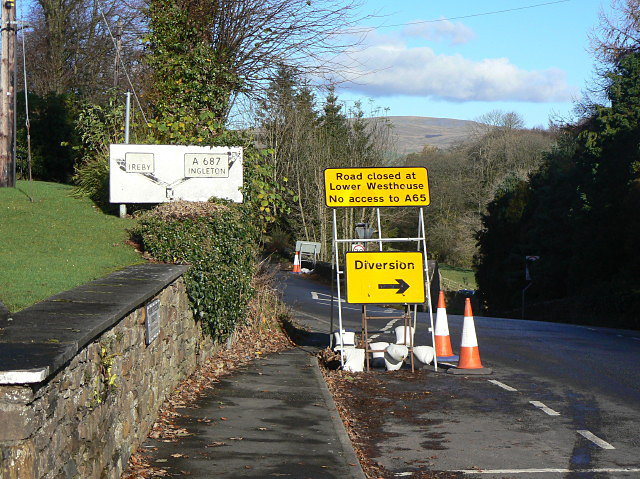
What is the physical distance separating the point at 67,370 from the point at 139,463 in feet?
6.90

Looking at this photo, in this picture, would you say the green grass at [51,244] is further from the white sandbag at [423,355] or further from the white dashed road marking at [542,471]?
the white sandbag at [423,355]

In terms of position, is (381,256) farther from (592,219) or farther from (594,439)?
(592,219)

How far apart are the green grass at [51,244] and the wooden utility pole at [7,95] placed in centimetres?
72

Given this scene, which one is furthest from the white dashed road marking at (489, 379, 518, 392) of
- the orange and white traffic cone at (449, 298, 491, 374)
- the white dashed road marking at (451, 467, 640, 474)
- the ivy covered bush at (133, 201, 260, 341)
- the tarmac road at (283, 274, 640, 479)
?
the white dashed road marking at (451, 467, 640, 474)

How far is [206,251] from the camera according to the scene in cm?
1094

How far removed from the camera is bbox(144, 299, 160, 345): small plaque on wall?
7113mm

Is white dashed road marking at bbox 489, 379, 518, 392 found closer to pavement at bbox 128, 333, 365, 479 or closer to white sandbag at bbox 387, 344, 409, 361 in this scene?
white sandbag at bbox 387, 344, 409, 361

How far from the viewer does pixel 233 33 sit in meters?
19.3

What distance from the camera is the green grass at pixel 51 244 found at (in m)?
7.60

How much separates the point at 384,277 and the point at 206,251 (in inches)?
129

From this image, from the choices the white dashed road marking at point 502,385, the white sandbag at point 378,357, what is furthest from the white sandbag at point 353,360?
the white dashed road marking at point 502,385

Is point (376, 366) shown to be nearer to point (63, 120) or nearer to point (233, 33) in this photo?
point (233, 33)

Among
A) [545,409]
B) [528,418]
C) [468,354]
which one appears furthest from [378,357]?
[528,418]

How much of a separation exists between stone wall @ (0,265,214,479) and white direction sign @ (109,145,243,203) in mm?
5769
